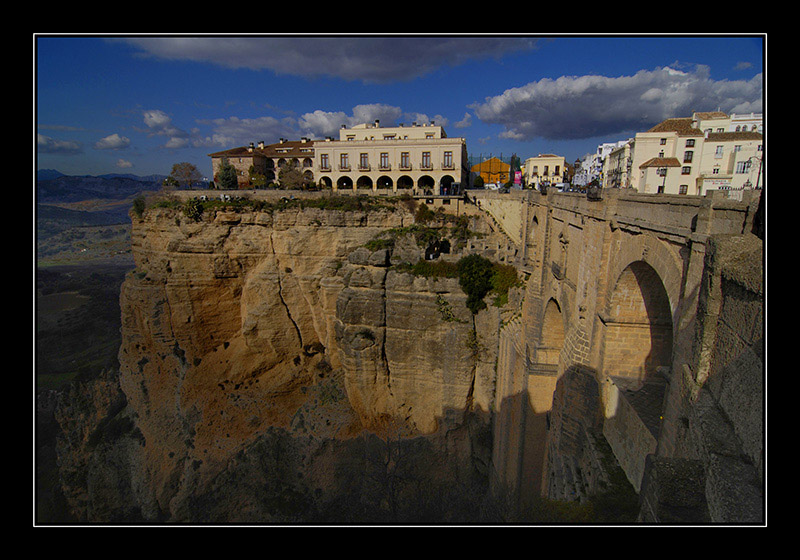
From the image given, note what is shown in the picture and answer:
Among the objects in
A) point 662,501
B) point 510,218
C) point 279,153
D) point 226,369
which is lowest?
point 226,369

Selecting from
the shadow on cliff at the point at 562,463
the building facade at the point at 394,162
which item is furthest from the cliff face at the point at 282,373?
the building facade at the point at 394,162

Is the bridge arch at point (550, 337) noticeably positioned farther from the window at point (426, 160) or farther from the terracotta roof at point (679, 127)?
the window at point (426, 160)

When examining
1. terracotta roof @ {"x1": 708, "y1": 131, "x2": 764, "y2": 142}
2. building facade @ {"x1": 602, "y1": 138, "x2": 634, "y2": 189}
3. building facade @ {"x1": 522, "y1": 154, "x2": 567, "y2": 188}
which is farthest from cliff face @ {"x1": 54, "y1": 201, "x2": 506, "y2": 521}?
building facade @ {"x1": 522, "y1": 154, "x2": 567, "y2": 188}

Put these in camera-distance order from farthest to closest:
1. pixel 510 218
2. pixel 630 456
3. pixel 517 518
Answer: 1. pixel 510 218
2. pixel 517 518
3. pixel 630 456

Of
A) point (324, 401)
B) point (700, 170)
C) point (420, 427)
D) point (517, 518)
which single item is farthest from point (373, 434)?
point (700, 170)

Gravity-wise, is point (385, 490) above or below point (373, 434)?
below

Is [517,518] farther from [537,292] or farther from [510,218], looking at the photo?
[510,218]
